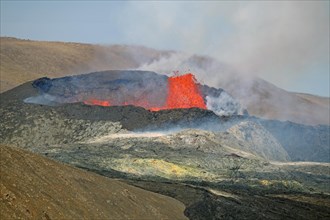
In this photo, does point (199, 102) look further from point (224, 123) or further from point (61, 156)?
point (61, 156)

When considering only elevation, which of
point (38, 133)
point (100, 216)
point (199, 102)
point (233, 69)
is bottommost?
point (100, 216)

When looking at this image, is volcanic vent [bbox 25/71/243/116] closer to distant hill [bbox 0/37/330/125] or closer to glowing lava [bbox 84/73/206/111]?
glowing lava [bbox 84/73/206/111]

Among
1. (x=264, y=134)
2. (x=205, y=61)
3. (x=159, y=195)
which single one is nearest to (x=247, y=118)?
(x=264, y=134)

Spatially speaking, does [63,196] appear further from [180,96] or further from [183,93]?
[183,93]

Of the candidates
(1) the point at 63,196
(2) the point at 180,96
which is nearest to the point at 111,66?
(2) the point at 180,96

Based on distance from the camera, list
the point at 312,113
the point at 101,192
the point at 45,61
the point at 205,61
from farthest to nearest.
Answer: the point at 312,113
the point at 45,61
the point at 205,61
the point at 101,192

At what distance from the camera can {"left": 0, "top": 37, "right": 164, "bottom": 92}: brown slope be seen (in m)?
105

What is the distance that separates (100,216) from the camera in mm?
21266

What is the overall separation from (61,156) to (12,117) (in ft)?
67.4

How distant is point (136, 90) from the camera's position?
75750mm

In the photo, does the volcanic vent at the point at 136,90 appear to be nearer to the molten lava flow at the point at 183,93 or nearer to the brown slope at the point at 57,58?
the molten lava flow at the point at 183,93

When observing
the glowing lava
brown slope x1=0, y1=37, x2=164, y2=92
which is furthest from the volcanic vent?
brown slope x1=0, y1=37, x2=164, y2=92

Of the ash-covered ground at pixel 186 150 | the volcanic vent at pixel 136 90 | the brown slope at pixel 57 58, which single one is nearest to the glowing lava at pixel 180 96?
the volcanic vent at pixel 136 90

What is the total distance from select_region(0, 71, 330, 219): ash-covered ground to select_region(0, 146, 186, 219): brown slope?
2760 mm
